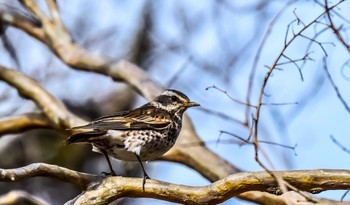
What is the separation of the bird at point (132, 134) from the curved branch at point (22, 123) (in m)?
1.74

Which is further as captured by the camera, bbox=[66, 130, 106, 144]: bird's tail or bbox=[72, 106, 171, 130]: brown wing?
bbox=[72, 106, 171, 130]: brown wing

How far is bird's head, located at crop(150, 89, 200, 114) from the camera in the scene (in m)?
6.30

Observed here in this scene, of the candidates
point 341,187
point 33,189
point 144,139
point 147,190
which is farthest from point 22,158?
point 341,187

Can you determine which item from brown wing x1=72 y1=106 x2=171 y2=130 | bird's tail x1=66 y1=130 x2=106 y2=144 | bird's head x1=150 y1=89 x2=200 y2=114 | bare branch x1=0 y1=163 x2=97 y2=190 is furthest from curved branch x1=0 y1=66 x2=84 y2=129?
bare branch x1=0 y1=163 x2=97 y2=190

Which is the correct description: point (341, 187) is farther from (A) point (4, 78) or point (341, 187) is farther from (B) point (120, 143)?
(A) point (4, 78)

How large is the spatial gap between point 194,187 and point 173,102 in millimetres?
1872

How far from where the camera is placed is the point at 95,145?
5.50m

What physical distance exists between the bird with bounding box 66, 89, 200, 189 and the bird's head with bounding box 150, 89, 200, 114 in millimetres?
176

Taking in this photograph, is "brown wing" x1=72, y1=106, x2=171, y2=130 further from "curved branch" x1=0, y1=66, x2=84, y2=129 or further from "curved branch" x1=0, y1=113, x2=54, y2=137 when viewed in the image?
"curved branch" x1=0, y1=113, x2=54, y2=137

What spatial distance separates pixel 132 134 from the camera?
219 inches

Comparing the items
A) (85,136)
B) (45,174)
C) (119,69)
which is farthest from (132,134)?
(119,69)

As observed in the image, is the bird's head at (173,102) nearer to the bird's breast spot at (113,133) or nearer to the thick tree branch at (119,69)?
the thick tree branch at (119,69)

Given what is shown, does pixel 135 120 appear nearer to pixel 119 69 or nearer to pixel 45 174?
pixel 45 174

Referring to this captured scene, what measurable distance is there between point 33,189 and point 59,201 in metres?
0.33
